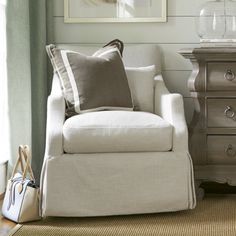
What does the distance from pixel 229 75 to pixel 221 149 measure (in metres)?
0.39

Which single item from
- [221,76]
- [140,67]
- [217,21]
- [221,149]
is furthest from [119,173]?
[217,21]

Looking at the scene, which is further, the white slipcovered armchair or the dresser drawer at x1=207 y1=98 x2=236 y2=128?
the dresser drawer at x1=207 y1=98 x2=236 y2=128

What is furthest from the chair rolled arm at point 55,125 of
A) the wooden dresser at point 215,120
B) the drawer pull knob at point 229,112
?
the drawer pull knob at point 229,112

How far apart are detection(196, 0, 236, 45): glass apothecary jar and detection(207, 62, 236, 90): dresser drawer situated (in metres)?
0.30

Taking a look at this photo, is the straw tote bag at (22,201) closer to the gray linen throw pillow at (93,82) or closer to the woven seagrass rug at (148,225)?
the woven seagrass rug at (148,225)

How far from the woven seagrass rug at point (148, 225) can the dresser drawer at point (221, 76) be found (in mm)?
648

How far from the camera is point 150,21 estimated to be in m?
3.59

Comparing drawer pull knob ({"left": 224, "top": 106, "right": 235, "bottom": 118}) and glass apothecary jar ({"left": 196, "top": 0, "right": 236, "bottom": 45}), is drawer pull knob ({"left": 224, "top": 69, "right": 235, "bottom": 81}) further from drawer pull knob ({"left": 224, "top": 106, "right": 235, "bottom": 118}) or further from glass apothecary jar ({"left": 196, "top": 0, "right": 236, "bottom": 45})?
glass apothecary jar ({"left": 196, "top": 0, "right": 236, "bottom": 45})

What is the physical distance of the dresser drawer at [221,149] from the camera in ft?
9.96

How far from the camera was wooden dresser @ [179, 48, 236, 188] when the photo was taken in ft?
9.96

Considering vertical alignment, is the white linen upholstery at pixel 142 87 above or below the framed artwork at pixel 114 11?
below

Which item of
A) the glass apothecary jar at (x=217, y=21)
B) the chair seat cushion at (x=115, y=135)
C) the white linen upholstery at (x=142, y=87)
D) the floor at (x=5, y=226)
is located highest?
the glass apothecary jar at (x=217, y=21)

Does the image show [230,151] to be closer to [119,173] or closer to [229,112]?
[229,112]

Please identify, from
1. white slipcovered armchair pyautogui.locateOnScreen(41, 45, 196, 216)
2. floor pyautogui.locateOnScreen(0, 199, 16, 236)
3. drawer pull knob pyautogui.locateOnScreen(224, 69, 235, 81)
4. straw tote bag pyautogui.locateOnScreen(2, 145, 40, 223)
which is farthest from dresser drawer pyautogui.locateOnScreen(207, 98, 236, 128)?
floor pyautogui.locateOnScreen(0, 199, 16, 236)
